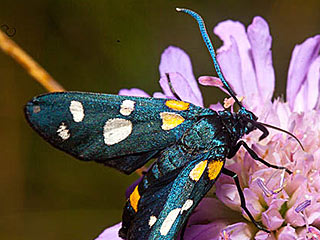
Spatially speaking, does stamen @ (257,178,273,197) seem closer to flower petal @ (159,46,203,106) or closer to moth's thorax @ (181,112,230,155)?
moth's thorax @ (181,112,230,155)

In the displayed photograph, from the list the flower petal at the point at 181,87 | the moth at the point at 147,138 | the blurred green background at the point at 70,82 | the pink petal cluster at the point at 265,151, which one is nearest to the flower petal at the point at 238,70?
the pink petal cluster at the point at 265,151

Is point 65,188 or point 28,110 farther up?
point 28,110

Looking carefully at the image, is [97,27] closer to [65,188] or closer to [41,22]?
[41,22]

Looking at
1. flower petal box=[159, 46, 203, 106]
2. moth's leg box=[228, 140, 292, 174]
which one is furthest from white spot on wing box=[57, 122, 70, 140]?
flower petal box=[159, 46, 203, 106]

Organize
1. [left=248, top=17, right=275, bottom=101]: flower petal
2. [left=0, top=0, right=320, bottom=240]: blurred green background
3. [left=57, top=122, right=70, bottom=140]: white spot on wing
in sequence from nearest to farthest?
1. [left=57, top=122, right=70, bottom=140]: white spot on wing
2. [left=248, top=17, right=275, bottom=101]: flower petal
3. [left=0, top=0, right=320, bottom=240]: blurred green background

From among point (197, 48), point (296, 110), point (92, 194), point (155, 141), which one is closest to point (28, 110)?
point (155, 141)

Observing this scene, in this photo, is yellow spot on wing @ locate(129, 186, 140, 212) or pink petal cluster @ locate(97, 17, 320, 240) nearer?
yellow spot on wing @ locate(129, 186, 140, 212)
